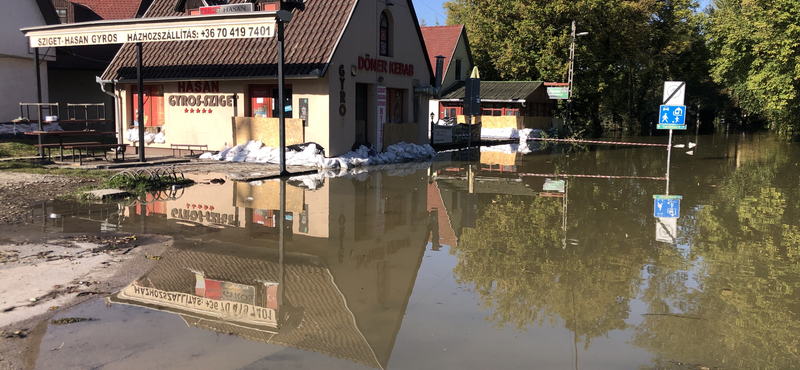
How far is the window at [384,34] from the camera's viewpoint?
2530 cm

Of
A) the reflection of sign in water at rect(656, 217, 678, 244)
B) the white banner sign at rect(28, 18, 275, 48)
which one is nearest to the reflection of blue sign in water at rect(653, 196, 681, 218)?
the reflection of sign in water at rect(656, 217, 678, 244)

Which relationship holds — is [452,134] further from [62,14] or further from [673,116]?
[62,14]

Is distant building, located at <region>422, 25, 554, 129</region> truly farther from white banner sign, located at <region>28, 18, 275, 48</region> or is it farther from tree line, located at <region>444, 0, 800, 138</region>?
white banner sign, located at <region>28, 18, 275, 48</region>

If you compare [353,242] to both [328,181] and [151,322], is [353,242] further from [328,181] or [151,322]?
[328,181]

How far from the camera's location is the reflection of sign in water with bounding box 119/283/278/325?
6.21 metres

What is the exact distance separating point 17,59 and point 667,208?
29.3m

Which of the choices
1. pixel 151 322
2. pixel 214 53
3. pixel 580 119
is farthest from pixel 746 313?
pixel 580 119

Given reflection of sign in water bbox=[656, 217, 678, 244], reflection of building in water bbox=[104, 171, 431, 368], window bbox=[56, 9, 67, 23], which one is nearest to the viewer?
reflection of building in water bbox=[104, 171, 431, 368]

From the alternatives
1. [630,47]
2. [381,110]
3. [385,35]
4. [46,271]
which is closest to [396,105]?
[381,110]

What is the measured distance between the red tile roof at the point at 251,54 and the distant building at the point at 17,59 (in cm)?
761

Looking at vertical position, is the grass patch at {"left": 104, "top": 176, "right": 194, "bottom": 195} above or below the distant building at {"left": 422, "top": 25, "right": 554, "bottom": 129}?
below

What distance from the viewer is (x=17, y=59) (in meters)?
29.8

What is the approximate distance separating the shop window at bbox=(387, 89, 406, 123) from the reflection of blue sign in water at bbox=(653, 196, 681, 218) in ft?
47.7

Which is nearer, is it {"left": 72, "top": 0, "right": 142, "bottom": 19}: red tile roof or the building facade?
the building facade
